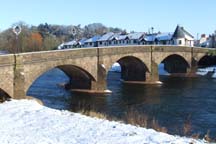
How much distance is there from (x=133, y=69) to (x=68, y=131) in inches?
1718

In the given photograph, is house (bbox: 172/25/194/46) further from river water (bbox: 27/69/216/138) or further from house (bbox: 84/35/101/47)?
river water (bbox: 27/69/216/138)

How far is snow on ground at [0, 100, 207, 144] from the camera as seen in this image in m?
11.6

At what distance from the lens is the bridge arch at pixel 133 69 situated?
5444cm

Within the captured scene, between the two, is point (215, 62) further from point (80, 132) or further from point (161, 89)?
point (80, 132)

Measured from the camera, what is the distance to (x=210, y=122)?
27.4m

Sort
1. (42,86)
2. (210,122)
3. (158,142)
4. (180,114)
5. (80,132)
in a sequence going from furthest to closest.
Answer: (42,86)
(180,114)
(210,122)
(80,132)
(158,142)

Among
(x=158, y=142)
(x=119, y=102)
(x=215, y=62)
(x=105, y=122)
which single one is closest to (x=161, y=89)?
(x=119, y=102)

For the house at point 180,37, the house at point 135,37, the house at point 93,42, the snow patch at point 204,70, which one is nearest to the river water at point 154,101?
the snow patch at point 204,70

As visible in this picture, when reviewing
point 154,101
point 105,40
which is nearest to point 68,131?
point 154,101

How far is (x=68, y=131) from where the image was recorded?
1308 centimetres

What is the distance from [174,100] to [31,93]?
1517cm

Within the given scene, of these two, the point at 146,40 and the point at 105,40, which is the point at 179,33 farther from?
the point at 105,40

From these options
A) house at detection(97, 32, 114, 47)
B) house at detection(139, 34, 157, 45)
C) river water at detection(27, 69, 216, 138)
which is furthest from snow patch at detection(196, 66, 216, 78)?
house at detection(97, 32, 114, 47)

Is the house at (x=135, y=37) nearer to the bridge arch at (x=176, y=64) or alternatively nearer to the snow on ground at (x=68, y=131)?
the bridge arch at (x=176, y=64)
